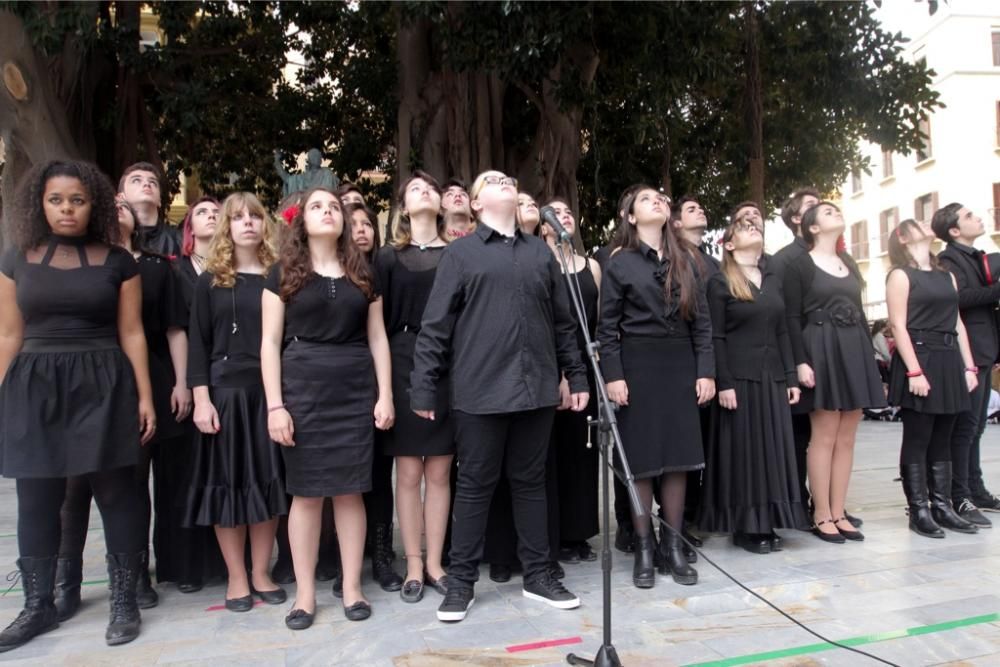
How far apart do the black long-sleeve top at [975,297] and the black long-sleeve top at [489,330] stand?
10.3ft

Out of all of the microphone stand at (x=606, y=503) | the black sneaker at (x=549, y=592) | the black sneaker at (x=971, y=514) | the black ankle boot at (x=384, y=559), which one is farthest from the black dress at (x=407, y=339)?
the black sneaker at (x=971, y=514)

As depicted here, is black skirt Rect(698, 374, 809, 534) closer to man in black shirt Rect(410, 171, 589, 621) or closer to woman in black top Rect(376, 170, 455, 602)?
man in black shirt Rect(410, 171, 589, 621)

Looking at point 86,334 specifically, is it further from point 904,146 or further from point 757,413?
point 904,146

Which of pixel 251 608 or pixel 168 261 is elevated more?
pixel 168 261

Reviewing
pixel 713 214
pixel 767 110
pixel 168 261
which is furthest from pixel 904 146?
pixel 168 261

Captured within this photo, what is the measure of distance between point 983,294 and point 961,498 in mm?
1310

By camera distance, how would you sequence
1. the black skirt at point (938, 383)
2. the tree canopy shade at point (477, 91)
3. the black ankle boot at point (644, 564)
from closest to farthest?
the black ankle boot at point (644, 564) < the black skirt at point (938, 383) < the tree canopy shade at point (477, 91)

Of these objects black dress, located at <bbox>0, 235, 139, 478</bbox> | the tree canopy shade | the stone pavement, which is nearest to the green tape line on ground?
the stone pavement

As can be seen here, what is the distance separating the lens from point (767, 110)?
12.8 metres

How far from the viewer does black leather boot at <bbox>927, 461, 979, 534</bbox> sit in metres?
4.79

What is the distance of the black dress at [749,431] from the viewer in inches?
167

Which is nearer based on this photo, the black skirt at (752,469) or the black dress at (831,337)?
the black skirt at (752,469)

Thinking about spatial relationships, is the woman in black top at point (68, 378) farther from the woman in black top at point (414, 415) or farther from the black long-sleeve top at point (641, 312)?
the black long-sleeve top at point (641, 312)

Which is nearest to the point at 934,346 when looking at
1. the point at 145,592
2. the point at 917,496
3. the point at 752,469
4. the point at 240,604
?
the point at 917,496
